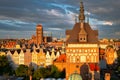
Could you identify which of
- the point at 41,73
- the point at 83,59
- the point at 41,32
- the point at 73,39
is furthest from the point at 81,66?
the point at 41,32

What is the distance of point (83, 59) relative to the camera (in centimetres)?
6209

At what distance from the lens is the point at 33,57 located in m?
92.8

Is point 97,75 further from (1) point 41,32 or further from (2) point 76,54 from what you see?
(1) point 41,32

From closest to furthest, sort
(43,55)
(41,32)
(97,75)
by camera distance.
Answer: (97,75), (43,55), (41,32)

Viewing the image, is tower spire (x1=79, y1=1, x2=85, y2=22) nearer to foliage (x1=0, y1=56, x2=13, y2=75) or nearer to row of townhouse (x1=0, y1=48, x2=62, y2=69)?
row of townhouse (x1=0, y1=48, x2=62, y2=69)

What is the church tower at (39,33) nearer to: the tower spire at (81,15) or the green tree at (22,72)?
the green tree at (22,72)

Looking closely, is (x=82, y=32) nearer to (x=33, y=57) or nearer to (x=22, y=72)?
(x=22, y=72)

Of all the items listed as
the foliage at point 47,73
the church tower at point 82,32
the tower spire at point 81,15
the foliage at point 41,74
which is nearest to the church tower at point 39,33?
the foliage at point 47,73

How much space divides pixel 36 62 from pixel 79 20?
31.6m

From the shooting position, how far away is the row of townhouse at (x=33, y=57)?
301 ft

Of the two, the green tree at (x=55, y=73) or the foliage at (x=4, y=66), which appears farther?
the foliage at (x=4, y=66)

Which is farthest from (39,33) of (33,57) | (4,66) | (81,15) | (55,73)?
(81,15)

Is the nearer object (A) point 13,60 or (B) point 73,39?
(B) point 73,39

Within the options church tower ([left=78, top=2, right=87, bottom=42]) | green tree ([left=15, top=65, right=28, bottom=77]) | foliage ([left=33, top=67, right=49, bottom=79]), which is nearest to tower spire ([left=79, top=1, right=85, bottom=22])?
church tower ([left=78, top=2, right=87, bottom=42])
